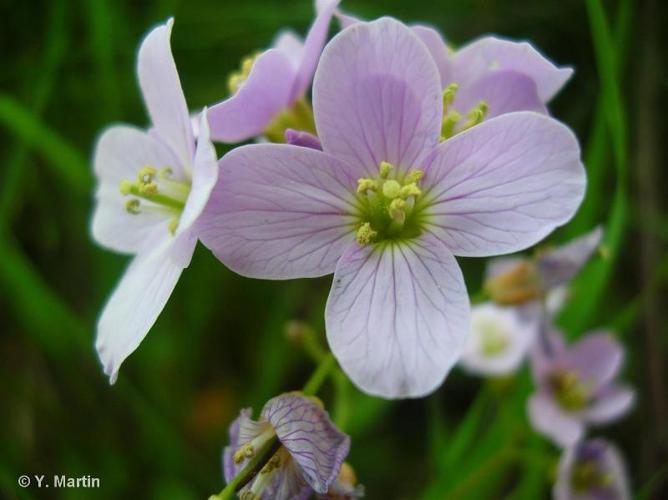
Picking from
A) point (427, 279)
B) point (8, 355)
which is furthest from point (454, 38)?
point (8, 355)

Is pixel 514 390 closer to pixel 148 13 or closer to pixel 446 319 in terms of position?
pixel 446 319

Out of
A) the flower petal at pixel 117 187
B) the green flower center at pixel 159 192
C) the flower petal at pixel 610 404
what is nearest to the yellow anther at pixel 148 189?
the green flower center at pixel 159 192

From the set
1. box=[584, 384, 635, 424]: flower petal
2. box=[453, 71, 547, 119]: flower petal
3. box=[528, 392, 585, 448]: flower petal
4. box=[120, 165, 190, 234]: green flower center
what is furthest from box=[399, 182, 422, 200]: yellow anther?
box=[584, 384, 635, 424]: flower petal

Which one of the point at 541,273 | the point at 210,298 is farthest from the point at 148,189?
the point at 210,298

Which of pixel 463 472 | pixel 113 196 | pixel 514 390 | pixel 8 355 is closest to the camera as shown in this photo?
pixel 113 196

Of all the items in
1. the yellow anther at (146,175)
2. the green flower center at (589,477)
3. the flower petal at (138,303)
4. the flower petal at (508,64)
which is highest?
the flower petal at (508,64)

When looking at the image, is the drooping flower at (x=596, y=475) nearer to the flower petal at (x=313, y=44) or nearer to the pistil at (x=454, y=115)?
the pistil at (x=454, y=115)
